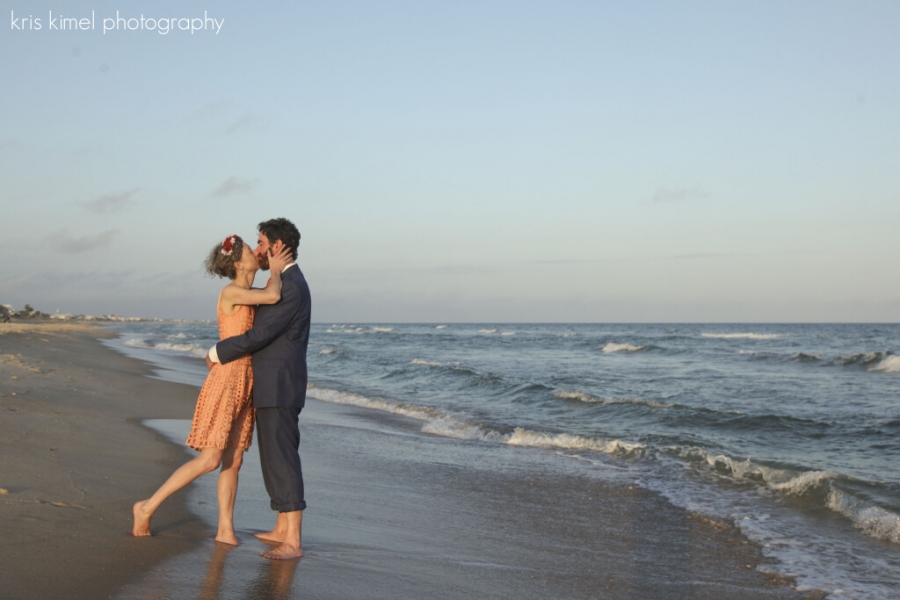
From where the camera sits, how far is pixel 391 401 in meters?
15.1

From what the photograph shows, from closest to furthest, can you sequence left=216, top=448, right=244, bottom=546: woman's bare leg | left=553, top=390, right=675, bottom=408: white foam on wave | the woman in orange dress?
the woman in orange dress, left=216, top=448, right=244, bottom=546: woman's bare leg, left=553, top=390, right=675, bottom=408: white foam on wave

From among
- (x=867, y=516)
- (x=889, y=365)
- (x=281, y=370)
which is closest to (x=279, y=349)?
(x=281, y=370)

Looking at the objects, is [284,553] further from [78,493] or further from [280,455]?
[78,493]

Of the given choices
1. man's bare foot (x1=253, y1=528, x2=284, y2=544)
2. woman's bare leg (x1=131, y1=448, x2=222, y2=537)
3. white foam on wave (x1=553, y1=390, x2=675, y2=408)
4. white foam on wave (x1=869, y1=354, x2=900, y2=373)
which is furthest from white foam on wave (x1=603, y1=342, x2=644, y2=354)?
woman's bare leg (x1=131, y1=448, x2=222, y2=537)

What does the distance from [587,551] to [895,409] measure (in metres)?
11.6

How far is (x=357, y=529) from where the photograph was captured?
502 cm

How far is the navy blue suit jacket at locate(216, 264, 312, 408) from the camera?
406 centimetres

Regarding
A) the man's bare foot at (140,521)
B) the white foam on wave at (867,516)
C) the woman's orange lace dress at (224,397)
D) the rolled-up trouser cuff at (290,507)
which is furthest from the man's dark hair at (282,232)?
the white foam on wave at (867,516)

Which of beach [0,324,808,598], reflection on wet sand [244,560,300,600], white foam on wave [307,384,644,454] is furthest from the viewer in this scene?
white foam on wave [307,384,644,454]

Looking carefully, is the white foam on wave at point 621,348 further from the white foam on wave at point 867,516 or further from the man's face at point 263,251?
the man's face at point 263,251

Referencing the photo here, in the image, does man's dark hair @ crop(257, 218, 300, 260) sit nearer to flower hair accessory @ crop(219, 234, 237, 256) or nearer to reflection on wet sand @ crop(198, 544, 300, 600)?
flower hair accessory @ crop(219, 234, 237, 256)

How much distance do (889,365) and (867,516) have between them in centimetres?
2103

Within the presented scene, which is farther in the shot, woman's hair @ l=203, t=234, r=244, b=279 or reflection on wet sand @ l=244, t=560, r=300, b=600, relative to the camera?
woman's hair @ l=203, t=234, r=244, b=279

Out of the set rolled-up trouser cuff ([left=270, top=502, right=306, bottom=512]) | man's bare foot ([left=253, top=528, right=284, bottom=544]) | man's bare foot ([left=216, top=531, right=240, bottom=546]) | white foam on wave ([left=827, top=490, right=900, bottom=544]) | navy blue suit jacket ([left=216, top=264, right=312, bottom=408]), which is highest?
navy blue suit jacket ([left=216, top=264, right=312, bottom=408])
